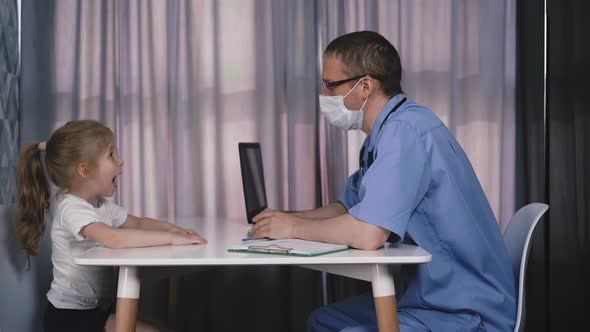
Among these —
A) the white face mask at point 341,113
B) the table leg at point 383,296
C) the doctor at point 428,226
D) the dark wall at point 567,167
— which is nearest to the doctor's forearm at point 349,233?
the doctor at point 428,226

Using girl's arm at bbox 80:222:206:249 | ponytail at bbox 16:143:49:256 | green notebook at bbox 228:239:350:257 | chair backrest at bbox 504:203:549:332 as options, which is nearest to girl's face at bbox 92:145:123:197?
ponytail at bbox 16:143:49:256

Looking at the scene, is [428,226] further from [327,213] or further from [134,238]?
[134,238]

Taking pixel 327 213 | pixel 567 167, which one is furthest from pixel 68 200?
pixel 567 167

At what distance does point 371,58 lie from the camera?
1.68 m

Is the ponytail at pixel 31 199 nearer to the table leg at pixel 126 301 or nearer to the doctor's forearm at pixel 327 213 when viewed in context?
the table leg at pixel 126 301

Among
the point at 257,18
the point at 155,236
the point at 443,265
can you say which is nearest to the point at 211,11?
the point at 257,18

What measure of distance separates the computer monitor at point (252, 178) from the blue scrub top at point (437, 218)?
598 mm

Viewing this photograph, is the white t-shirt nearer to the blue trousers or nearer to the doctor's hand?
the doctor's hand

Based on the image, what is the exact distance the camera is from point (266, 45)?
2.81 meters

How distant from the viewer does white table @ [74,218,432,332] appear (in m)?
1.25

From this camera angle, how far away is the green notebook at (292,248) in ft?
4.23

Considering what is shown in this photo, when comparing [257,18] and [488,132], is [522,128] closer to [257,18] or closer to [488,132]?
[488,132]

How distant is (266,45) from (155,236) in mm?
1521

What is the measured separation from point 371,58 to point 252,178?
25.4 inches
